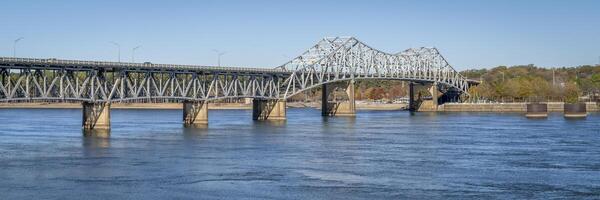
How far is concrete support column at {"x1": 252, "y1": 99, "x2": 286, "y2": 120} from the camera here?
162m

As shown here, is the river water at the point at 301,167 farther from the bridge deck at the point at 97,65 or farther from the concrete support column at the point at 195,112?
the concrete support column at the point at 195,112

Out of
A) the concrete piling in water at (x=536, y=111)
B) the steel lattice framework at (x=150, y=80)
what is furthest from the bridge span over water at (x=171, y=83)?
the concrete piling in water at (x=536, y=111)

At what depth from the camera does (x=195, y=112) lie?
13975cm

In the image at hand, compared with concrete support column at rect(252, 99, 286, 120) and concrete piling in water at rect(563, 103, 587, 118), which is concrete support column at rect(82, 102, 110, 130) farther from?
concrete piling in water at rect(563, 103, 587, 118)

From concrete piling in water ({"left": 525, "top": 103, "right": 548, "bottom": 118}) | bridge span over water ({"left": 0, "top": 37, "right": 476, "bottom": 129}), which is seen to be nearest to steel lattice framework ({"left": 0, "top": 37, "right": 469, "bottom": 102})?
bridge span over water ({"left": 0, "top": 37, "right": 476, "bottom": 129})

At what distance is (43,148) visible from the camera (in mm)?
80688

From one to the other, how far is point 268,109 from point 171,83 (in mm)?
33656

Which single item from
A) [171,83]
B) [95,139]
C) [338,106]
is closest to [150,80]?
[171,83]

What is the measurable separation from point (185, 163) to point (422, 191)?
2161cm

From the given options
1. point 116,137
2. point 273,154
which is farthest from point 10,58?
point 273,154

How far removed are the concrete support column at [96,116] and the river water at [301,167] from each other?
14.7 meters

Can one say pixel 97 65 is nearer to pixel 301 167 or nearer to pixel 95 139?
pixel 95 139

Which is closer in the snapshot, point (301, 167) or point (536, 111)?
point (301, 167)

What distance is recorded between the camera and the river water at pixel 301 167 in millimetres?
49719
